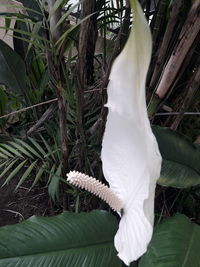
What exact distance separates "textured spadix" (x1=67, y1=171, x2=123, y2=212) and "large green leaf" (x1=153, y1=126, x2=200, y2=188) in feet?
0.73

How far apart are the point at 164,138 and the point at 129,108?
37 cm

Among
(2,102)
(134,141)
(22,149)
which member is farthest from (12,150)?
(134,141)

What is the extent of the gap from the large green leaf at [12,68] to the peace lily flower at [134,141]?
2.13 feet

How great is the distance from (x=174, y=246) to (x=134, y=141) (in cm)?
29

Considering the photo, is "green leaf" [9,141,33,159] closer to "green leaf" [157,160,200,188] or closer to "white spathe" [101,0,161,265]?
"green leaf" [157,160,200,188]

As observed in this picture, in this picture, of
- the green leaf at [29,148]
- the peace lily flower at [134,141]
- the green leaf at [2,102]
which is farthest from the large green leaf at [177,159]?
the green leaf at [2,102]

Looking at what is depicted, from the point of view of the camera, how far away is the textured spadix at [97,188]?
0.32 m

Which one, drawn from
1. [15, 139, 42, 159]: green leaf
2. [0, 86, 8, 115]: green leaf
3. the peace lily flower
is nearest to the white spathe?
the peace lily flower

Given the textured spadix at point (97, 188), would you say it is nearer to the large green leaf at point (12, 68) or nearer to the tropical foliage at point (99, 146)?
the tropical foliage at point (99, 146)

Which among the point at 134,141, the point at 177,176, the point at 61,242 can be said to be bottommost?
the point at 61,242

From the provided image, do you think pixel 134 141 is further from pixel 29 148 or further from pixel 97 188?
pixel 29 148

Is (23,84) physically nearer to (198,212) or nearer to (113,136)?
(198,212)

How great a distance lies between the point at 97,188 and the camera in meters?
0.35

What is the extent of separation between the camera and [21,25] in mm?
924
